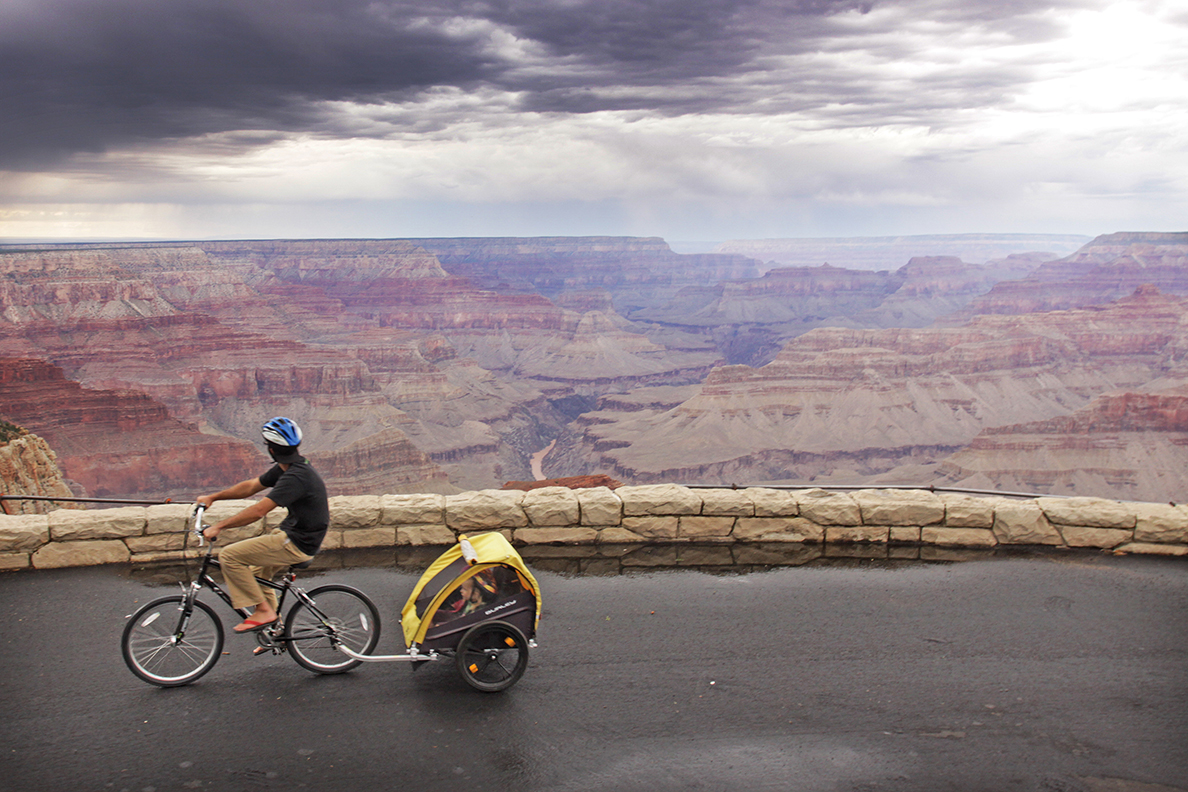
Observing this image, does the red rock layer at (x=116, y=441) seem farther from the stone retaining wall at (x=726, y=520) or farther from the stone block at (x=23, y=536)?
the stone retaining wall at (x=726, y=520)

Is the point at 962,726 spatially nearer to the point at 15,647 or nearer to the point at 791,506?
the point at 791,506

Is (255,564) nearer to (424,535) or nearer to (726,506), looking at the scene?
(424,535)

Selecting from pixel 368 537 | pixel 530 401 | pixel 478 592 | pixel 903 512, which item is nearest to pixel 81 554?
pixel 368 537

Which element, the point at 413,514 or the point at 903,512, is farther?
the point at 903,512

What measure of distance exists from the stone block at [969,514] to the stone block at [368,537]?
6.55 m

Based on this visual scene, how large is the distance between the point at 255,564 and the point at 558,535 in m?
4.00

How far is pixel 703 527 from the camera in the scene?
10.0m

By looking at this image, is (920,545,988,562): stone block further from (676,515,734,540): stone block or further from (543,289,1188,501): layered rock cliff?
(543,289,1188,501): layered rock cliff

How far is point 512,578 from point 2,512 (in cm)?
790

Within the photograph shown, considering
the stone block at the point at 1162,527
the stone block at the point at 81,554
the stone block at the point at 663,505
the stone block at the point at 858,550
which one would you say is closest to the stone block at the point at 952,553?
the stone block at the point at 858,550

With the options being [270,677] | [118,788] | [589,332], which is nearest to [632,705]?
[270,677]

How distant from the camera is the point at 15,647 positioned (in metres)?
7.18

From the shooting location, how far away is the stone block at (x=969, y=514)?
32.4 ft

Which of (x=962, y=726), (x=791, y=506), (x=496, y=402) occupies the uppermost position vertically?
(x=791, y=506)
